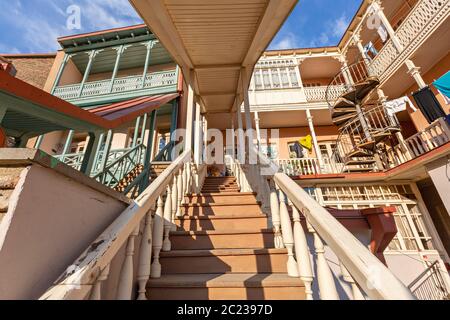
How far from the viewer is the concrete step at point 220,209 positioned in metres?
2.80

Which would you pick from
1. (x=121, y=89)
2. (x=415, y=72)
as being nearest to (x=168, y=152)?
(x=121, y=89)

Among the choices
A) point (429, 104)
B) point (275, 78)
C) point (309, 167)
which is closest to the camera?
point (429, 104)

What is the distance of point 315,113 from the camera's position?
31.8 feet

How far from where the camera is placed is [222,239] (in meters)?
2.15

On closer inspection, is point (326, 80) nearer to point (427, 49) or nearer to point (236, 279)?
point (427, 49)

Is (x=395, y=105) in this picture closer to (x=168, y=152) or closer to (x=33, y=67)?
(x=168, y=152)

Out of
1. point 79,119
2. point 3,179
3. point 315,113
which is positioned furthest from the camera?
point 315,113

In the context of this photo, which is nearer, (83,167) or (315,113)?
(83,167)

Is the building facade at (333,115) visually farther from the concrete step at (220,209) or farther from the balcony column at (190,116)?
the concrete step at (220,209)

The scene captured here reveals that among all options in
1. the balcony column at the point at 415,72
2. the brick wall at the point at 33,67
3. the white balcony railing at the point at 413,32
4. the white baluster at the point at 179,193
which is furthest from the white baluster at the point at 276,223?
the brick wall at the point at 33,67

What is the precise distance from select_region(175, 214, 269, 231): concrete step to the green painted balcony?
21.1ft

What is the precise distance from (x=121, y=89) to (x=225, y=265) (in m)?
8.62
